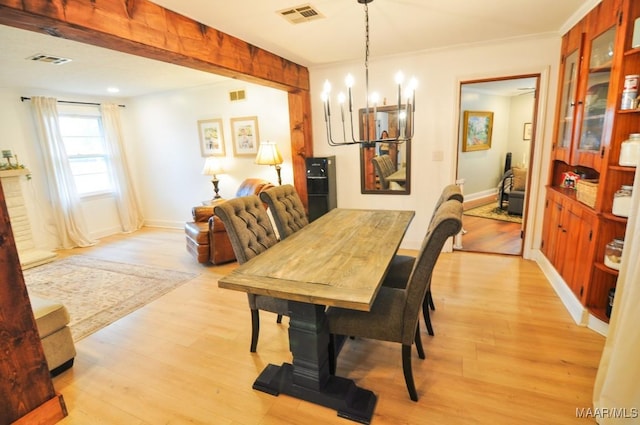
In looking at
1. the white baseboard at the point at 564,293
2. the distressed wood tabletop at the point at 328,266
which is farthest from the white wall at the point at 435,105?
the distressed wood tabletop at the point at 328,266

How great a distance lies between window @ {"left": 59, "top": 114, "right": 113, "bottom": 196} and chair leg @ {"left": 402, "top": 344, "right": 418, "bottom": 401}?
5.75m

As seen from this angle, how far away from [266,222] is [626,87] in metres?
2.53

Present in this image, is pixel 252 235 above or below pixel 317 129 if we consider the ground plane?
below

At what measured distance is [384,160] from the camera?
410 cm

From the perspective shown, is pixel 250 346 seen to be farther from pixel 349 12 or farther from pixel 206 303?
pixel 349 12

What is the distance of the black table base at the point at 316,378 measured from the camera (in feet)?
5.53

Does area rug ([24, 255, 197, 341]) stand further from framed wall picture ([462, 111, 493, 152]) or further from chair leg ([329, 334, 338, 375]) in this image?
framed wall picture ([462, 111, 493, 152])

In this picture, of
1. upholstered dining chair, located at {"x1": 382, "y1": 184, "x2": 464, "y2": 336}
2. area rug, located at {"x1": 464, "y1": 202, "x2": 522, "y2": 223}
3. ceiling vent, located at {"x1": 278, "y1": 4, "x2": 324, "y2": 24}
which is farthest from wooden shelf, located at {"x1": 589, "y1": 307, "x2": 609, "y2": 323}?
area rug, located at {"x1": 464, "y1": 202, "x2": 522, "y2": 223}

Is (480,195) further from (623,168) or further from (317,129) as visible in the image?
(623,168)

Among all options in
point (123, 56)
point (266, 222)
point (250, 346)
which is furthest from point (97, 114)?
point (250, 346)

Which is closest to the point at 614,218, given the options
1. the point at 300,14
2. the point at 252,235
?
the point at 252,235

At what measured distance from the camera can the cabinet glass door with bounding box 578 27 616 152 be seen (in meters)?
2.25

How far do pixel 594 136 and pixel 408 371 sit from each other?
7.41ft

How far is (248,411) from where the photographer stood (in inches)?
68.1
